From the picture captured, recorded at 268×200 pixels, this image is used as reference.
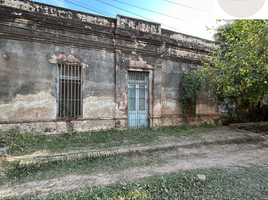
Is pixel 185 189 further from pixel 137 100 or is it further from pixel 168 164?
pixel 137 100

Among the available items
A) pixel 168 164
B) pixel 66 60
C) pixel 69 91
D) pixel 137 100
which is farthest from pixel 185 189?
pixel 66 60

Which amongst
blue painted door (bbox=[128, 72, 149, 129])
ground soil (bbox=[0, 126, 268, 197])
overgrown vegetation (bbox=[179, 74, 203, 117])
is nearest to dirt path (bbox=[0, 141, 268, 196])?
ground soil (bbox=[0, 126, 268, 197])

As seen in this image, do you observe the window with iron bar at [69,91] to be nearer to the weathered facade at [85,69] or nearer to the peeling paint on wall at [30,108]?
the weathered facade at [85,69]

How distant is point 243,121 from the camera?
27.3 feet

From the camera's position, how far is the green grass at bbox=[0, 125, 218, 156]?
152 inches

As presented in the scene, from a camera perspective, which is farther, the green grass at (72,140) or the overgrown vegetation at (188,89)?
the overgrown vegetation at (188,89)

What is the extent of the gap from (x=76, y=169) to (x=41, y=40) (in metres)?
4.37

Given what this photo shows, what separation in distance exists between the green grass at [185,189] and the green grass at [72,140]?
186 centimetres

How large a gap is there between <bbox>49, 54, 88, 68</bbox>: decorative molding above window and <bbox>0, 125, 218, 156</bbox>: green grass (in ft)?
8.34

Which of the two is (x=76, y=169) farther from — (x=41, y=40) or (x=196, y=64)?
(x=196, y=64)

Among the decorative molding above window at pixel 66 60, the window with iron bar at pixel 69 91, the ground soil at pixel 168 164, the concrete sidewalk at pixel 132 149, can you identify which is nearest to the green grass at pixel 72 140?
the concrete sidewalk at pixel 132 149

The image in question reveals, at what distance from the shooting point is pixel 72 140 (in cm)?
459

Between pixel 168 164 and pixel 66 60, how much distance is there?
15.7 ft

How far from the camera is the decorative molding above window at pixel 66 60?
16.2 ft
